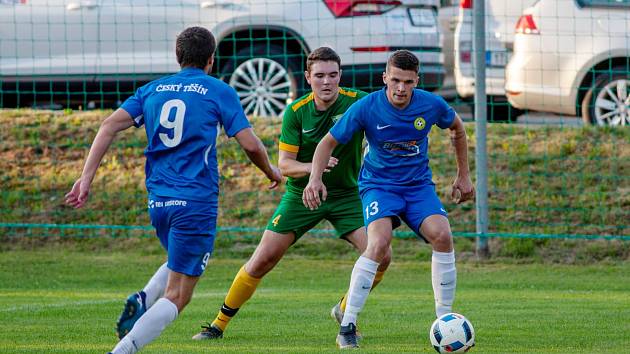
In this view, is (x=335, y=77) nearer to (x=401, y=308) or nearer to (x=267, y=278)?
(x=401, y=308)

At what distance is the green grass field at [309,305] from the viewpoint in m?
7.93

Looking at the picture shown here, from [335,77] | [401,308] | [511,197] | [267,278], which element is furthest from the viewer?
[511,197]

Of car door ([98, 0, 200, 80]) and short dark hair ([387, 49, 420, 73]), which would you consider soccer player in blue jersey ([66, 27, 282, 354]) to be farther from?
car door ([98, 0, 200, 80])

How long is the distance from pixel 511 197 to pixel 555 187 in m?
0.53

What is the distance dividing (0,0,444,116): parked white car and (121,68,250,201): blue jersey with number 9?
26.4 ft

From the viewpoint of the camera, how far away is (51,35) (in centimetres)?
1546

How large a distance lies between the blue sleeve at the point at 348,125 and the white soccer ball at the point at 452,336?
1.31 metres

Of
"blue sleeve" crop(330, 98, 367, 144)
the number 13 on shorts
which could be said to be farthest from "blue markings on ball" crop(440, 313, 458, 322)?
"blue sleeve" crop(330, 98, 367, 144)

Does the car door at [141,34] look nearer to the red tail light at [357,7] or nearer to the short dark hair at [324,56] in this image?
the red tail light at [357,7]

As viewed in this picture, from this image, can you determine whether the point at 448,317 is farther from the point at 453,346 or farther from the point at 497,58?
the point at 497,58

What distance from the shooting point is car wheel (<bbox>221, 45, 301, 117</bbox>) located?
50.1ft

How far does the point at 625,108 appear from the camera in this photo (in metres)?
15.1

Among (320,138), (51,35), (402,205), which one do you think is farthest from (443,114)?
(51,35)

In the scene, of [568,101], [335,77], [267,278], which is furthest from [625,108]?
[335,77]
